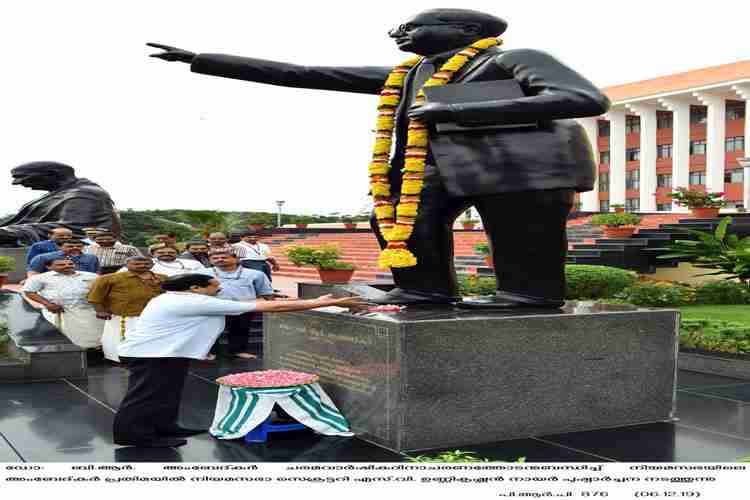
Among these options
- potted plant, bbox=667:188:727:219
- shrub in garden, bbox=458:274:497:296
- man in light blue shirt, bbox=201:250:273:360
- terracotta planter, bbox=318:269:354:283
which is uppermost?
potted plant, bbox=667:188:727:219

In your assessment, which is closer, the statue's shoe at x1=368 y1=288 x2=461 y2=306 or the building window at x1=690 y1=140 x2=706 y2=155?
the statue's shoe at x1=368 y1=288 x2=461 y2=306

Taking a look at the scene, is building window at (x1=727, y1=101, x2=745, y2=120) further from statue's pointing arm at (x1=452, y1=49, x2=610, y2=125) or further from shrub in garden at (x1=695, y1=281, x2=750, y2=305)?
statue's pointing arm at (x1=452, y1=49, x2=610, y2=125)

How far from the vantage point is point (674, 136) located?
44875 millimetres

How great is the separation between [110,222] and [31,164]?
1.71 meters

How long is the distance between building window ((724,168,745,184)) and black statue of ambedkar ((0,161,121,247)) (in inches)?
1453

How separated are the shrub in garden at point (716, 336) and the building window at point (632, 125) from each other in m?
43.4

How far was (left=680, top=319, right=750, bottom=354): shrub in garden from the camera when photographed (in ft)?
28.8

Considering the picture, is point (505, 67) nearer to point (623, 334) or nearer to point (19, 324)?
point (623, 334)

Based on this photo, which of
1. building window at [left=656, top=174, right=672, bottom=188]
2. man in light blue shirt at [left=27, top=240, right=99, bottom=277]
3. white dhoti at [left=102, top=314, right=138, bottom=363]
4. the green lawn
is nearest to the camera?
white dhoti at [left=102, top=314, right=138, bottom=363]

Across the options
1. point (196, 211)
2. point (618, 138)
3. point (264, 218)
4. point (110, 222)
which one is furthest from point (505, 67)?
point (618, 138)

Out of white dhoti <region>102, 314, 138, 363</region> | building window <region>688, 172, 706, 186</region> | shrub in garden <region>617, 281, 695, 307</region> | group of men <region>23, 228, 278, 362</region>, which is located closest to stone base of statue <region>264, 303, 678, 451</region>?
group of men <region>23, 228, 278, 362</region>

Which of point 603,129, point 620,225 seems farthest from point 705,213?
point 603,129

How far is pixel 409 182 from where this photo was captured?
5730mm

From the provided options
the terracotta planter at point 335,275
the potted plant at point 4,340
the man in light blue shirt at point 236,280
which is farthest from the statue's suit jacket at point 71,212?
the potted plant at point 4,340
